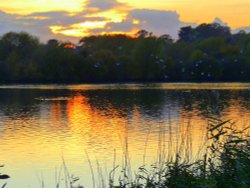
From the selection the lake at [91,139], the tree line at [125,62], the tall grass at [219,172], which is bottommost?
the lake at [91,139]

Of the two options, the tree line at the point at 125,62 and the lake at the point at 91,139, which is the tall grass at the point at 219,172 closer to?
the lake at the point at 91,139

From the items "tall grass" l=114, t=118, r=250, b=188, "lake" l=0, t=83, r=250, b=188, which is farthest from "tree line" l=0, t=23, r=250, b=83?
"tall grass" l=114, t=118, r=250, b=188

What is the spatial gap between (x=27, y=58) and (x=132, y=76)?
56.3ft

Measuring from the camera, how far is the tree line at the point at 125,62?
78062 mm

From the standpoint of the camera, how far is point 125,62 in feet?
267

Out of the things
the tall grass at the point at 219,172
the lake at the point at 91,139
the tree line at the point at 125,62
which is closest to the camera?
the tall grass at the point at 219,172

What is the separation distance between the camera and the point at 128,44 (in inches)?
3617

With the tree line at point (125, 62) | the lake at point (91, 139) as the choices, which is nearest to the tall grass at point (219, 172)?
the lake at point (91, 139)

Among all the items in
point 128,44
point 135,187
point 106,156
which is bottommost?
point 106,156

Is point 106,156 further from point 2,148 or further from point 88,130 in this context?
point 88,130

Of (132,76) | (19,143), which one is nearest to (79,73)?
(132,76)

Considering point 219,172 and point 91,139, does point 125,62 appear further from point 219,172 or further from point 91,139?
point 219,172

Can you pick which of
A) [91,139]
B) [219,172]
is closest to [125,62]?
[91,139]

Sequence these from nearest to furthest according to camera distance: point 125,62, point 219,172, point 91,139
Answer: point 219,172
point 91,139
point 125,62
